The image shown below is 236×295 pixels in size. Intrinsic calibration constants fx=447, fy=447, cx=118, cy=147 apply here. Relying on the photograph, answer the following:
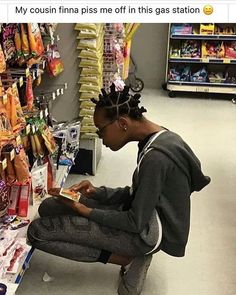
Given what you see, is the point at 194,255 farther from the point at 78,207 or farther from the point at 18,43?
the point at 18,43

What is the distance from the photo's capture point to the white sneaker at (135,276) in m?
2.50

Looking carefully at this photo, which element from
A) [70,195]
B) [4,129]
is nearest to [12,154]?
[4,129]

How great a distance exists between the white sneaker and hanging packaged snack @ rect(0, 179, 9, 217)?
2.64ft

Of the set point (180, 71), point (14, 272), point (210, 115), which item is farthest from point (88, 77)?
point (180, 71)

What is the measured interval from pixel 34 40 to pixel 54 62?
62cm

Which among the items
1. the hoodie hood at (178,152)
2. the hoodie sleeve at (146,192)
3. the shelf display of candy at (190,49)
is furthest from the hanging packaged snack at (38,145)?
the shelf display of candy at (190,49)

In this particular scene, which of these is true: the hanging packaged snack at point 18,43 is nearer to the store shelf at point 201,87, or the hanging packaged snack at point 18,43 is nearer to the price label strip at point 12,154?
the price label strip at point 12,154

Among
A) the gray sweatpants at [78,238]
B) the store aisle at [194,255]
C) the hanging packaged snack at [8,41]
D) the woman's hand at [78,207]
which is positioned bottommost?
the store aisle at [194,255]

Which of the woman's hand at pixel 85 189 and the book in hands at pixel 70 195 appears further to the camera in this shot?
the woman's hand at pixel 85 189

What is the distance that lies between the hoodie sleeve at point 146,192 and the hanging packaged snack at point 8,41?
3.60ft

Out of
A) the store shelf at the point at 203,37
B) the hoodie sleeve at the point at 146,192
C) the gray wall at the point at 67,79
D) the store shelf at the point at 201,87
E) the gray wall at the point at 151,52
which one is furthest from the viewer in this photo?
the gray wall at the point at 151,52

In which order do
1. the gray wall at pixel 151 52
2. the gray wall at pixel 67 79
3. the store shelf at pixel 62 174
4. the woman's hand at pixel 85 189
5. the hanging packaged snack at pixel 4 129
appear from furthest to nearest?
the gray wall at pixel 151 52 → the gray wall at pixel 67 79 → the store shelf at pixel 62 174 → the woman's hand at pixel 85 189 → the hanging packaged snack at pixel 4 129

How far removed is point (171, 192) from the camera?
2281 mm

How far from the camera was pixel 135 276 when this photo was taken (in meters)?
2.52
